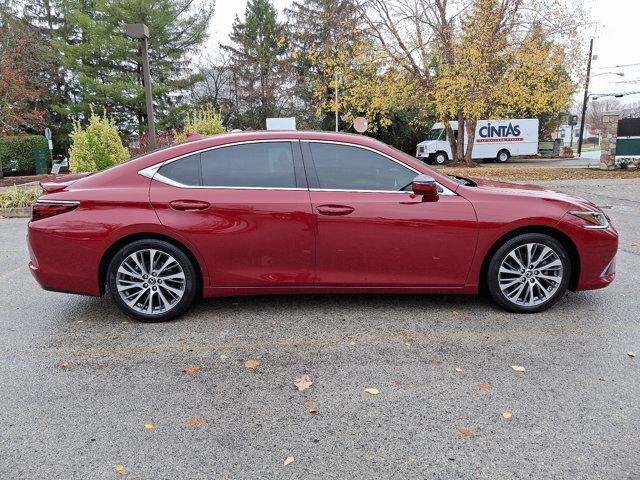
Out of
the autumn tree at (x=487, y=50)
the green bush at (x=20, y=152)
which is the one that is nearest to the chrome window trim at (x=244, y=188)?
the autumn tree at (x=487, y=50)

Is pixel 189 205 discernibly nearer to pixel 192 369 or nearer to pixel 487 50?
pixel 192 369

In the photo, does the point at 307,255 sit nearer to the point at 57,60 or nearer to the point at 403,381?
the point at 403,381

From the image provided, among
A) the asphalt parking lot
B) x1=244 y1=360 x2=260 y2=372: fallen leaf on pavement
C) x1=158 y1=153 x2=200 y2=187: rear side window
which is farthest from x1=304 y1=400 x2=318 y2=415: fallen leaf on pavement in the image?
x1=158 y1=153 x2=200 y2=187: rear side window

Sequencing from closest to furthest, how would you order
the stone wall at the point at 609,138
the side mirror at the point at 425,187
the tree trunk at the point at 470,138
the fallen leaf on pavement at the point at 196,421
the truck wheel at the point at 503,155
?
1. the fallen leaf on pavement at the point at 196,421
2. the side mirror at the point at 425,187
3. the stone wall at the point at 609,138
4. the tree trunk at the point at 470,138
5. the truck wheel at the point at 503,155

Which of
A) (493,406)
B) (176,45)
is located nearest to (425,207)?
(493,406)

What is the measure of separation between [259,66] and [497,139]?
18281 millimetres

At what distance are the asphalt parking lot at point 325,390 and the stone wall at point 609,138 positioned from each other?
57.3ft

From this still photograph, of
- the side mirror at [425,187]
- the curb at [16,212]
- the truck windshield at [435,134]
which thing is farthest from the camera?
the truck windshield at [435,134]

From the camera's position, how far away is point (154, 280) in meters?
4.09

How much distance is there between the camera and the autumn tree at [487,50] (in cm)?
2008

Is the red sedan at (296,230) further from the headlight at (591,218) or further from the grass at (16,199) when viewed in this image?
the grass at (16,199)

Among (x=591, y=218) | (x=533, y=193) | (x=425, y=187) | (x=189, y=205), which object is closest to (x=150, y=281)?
(x=189, y=205)

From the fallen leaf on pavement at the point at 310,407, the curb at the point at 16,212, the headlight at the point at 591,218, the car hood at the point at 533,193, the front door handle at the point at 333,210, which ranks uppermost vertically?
the car hood at the point at 533,193

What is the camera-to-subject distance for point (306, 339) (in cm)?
380
